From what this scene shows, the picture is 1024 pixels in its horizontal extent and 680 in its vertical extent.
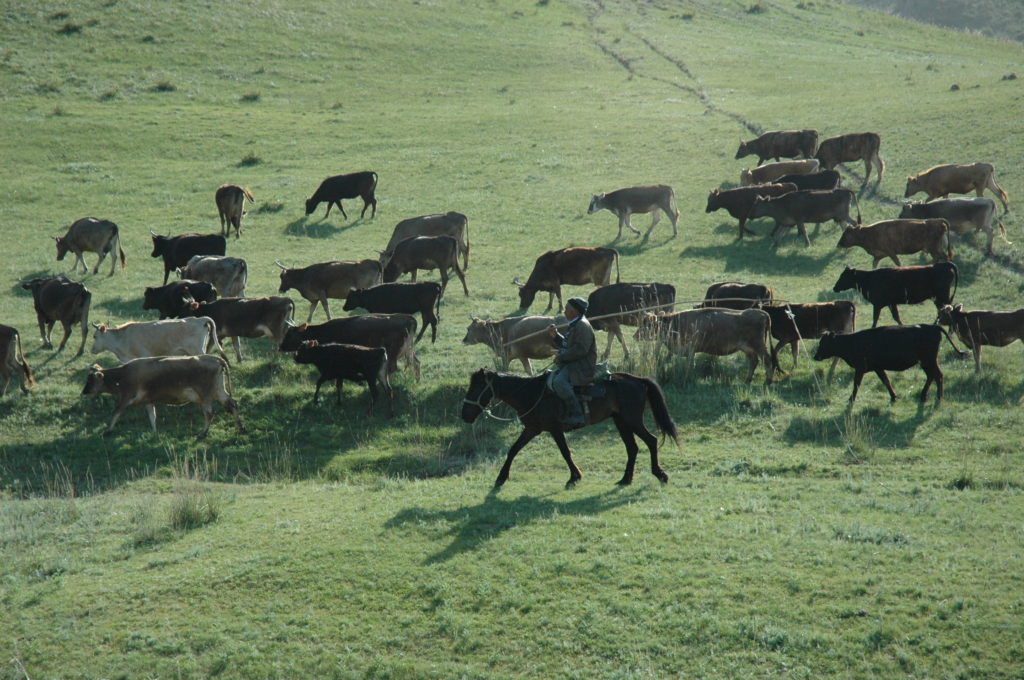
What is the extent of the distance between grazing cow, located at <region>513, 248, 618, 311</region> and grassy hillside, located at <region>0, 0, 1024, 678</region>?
2.58 ft

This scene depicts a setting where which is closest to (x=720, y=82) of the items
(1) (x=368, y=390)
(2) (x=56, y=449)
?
(1) (x=368, y=390)

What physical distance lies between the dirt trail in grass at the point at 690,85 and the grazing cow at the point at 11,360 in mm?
21281

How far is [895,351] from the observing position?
52.0ft

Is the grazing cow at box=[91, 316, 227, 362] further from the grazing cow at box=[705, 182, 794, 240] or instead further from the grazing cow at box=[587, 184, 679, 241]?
the grazing cow at box=[705, 182, 794, 240]

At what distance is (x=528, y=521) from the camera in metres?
11.3

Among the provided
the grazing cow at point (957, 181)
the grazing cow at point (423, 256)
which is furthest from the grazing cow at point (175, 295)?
the grazing cow at point (957, 181)

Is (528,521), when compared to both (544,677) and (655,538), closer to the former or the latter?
(655,538)

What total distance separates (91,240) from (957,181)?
78.7 ft

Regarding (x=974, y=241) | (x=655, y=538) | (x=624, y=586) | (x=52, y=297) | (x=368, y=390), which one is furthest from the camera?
(x=974, y=241)

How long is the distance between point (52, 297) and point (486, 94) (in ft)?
106

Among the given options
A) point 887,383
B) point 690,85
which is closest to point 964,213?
point 887,383

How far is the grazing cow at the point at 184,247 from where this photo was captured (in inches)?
942

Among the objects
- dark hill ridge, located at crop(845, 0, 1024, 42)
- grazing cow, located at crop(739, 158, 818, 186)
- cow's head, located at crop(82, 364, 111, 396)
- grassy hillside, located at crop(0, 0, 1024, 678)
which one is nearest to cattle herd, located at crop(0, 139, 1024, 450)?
cow's head, located at crop(82, 364, 111, 396)

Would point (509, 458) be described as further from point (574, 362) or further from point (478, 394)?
point (574, 362)
